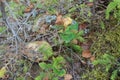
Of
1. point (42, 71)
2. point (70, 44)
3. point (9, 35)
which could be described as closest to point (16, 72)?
point (42, 71)

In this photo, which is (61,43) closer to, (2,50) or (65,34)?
(65,34)

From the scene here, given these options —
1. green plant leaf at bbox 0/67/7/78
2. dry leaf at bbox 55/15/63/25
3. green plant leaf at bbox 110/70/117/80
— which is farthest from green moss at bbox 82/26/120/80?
green plant leaf at bbox 0/67/7/78

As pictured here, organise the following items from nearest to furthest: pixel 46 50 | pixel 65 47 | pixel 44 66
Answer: pixel 44 66 → pixel 46 50 → pixel 65 47

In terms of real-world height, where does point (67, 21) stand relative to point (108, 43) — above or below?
above

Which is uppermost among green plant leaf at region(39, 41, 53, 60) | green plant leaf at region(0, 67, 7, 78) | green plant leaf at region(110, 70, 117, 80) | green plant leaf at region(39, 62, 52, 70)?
green plant leaf at region(39, 41, 53, 60)

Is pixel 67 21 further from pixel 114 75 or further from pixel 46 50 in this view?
pixel 114 75

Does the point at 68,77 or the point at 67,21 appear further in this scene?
the point at 67,21

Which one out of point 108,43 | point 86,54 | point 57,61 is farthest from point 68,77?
point 108,43

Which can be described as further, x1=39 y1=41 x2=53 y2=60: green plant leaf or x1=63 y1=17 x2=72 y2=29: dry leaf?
x1=63 y1=17 x2=72 y2=29: dry leaf

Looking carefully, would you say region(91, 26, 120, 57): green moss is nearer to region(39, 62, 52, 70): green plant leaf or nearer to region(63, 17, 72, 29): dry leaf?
region(63, 17, 72, 29): dry leaf

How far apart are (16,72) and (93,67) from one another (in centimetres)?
99

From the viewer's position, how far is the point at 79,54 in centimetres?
334

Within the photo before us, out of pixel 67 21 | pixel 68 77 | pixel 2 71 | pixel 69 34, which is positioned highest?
pixel 67 21

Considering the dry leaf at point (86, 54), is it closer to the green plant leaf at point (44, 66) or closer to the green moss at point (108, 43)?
the green moss at point (108, 43)
